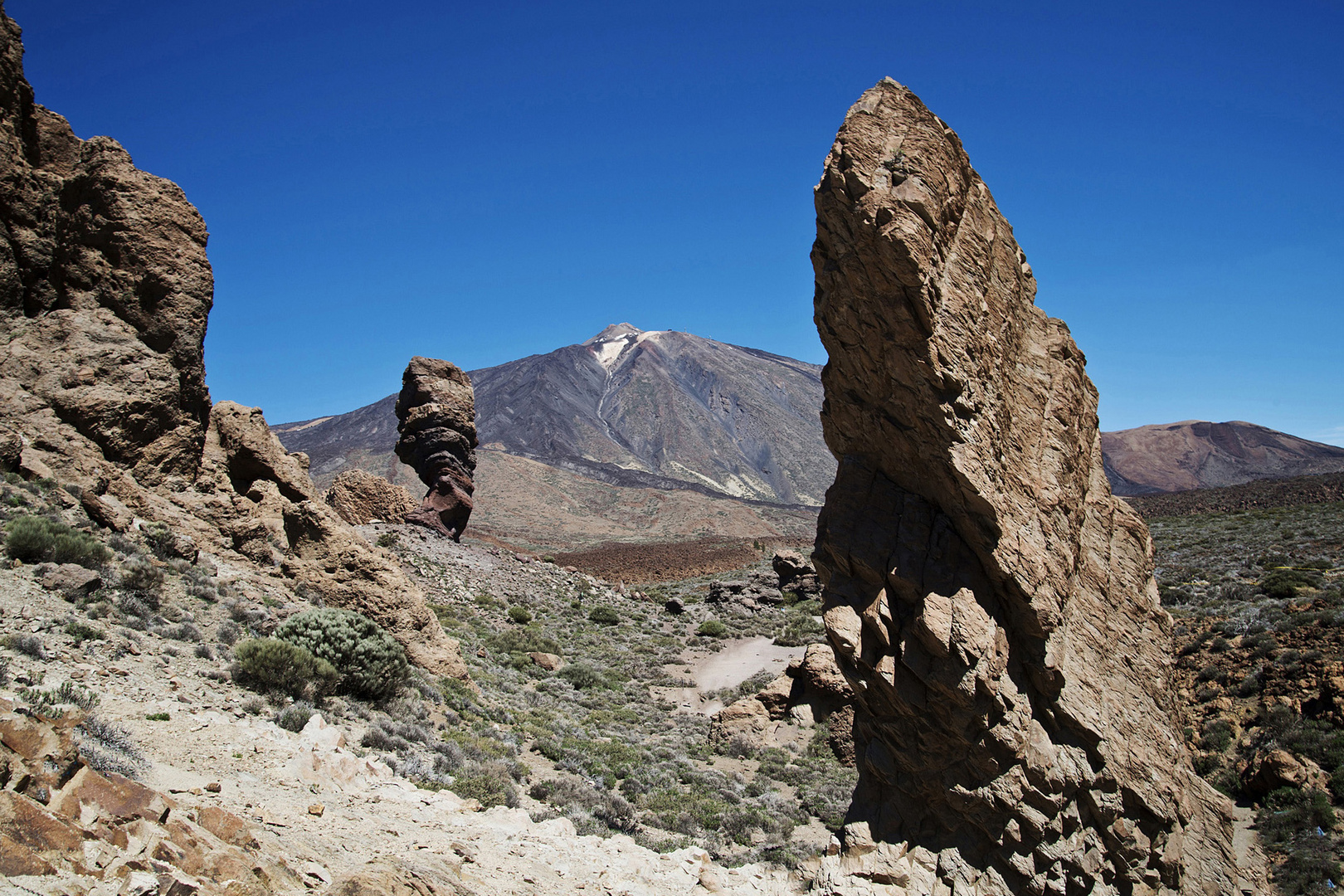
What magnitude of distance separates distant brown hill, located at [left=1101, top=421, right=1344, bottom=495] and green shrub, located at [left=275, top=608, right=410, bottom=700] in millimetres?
129858

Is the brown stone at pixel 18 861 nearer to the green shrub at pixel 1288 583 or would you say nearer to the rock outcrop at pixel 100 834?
the rock outcrop at pixel 100 834

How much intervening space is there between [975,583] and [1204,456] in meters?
162

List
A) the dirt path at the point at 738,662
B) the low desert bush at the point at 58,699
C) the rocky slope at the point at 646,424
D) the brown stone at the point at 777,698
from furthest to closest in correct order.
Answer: the rocky slope at the point at 646,424 < the dirt path at the point at 738,662 < the brown stone at the point at 777,698 < the low desert bush at the point at 58,699

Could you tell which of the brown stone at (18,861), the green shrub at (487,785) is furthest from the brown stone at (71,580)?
the brown stone at (18,861)

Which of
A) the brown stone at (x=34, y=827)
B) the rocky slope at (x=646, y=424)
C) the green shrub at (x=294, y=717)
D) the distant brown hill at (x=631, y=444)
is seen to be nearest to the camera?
the brown stone at (x=34, y=827)

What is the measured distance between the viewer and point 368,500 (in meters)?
28.5

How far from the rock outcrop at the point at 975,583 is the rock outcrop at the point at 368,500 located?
24.8 metres

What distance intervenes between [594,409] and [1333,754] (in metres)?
140

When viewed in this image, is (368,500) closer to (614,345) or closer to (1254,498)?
(1254,498)

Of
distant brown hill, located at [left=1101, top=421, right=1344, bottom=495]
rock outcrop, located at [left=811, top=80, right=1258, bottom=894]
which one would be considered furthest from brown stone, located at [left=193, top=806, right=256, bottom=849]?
distant brown hill, located at [left=1101, top=421, right=1344, bottom=495]

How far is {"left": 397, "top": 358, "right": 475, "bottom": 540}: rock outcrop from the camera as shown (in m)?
28.2

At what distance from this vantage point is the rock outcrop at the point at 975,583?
6.14 m

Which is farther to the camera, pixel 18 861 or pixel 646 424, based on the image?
pixel 646 424

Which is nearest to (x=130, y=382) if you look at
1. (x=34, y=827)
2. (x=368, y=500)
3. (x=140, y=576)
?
(x=140, y=576)
